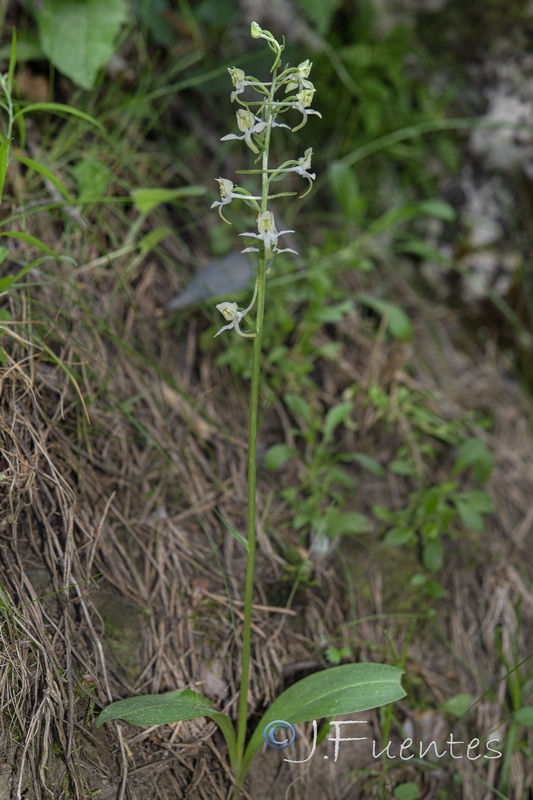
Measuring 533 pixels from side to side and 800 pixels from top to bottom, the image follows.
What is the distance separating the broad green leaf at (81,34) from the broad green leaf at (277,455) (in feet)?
4.90

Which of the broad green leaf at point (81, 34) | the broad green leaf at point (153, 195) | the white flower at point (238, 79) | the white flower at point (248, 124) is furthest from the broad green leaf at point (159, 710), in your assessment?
the broad green leaf at point (81, 34)

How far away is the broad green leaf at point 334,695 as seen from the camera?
1.53 metres

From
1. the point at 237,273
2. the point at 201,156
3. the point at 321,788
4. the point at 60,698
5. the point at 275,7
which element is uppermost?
the point at 275,7

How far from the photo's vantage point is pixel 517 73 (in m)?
3.09

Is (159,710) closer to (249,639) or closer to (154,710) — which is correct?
(154,710)

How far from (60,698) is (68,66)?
2.14m

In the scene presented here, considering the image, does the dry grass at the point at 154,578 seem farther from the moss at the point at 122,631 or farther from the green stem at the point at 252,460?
the green stem at the point at 252,460

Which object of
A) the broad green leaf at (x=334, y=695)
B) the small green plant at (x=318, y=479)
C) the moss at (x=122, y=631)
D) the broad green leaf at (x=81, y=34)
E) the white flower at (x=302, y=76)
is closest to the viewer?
the white flower at (x=302, y=76)

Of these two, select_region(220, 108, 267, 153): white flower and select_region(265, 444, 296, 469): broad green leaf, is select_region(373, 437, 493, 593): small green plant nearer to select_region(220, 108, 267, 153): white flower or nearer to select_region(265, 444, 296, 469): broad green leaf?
select_region(265, 444, 296, 469): broad green leaf

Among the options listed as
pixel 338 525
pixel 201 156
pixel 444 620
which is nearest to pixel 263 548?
pixel 338 525

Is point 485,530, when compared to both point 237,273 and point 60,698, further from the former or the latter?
point 60,698

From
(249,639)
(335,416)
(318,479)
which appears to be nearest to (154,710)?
(249,639)

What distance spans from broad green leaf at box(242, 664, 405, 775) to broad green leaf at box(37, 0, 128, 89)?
7.07ft

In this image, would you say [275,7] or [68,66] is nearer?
[68,66]
